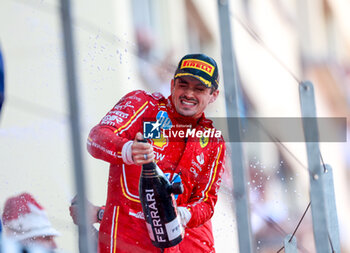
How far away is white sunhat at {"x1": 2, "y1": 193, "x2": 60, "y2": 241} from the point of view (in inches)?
104

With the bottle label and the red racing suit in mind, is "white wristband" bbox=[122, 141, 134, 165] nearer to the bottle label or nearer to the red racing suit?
the red racing suit

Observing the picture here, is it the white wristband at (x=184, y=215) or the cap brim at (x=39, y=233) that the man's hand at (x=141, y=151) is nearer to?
the white wristband at (x=184, y=215)

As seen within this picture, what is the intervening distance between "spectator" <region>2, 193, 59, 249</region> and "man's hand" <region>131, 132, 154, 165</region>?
664mm

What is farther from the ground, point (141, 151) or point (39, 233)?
point (141, 151)

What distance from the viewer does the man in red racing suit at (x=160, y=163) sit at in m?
2.36

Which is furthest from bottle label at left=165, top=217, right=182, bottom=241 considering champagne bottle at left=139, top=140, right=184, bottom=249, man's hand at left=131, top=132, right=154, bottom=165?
man's hand at left=131, top=132, right=154, bottom=165

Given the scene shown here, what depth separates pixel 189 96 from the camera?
2438 mm

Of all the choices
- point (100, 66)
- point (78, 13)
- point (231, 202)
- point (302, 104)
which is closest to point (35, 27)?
point (78, 13)

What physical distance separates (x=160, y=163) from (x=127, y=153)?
9.7 inches

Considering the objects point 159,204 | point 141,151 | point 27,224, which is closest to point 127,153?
point 141,151

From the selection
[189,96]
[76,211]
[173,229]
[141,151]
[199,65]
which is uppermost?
[199,65]

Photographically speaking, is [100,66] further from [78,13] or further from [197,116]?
[78,13]

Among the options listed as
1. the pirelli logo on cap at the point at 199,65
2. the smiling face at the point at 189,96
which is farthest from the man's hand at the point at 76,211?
the pirelli logo on cap at the point at 199,65

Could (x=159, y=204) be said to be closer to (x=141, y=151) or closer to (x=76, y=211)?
(x=141, y=151)
